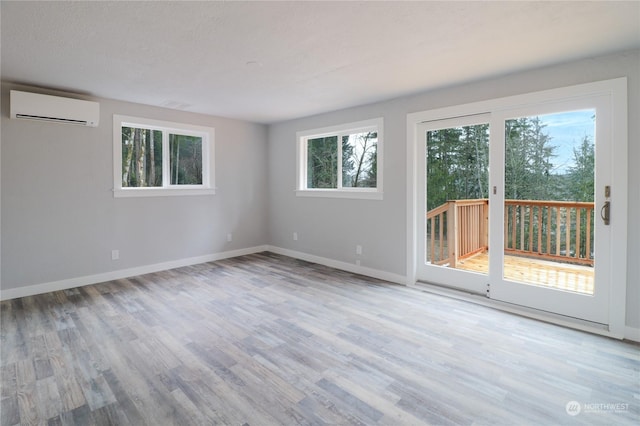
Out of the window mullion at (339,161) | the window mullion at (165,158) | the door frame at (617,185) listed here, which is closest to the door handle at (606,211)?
the door frame at (617,185)

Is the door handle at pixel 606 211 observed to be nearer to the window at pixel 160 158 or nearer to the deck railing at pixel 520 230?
the deck railing at pixel 520 230

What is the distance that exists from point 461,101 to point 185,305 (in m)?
3.72

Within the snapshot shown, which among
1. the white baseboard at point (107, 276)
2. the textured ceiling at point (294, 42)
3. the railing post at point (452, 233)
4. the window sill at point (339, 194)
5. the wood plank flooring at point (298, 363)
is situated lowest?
the wood plank flooring at point (298, 363)

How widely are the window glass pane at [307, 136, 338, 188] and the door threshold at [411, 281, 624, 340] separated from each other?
7.00 feet

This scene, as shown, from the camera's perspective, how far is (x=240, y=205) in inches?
226

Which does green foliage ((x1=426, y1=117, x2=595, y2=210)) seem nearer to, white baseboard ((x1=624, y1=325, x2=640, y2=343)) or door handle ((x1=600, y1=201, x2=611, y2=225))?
door handle ((x1=600, y1=201, x2=611, y2=225))

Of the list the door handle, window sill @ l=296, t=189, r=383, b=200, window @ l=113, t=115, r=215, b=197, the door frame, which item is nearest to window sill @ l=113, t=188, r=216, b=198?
window @ l=113, t=115, r=215, b=197

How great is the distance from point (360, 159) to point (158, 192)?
9.79ft

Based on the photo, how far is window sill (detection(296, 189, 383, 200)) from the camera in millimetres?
4453

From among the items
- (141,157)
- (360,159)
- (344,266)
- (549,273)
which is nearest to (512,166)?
(549,273)

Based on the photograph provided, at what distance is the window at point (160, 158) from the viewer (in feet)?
14.5

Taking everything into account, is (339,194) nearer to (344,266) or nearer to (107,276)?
(344,266)

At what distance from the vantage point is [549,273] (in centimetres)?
313

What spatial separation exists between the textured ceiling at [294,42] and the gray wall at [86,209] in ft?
2.17
